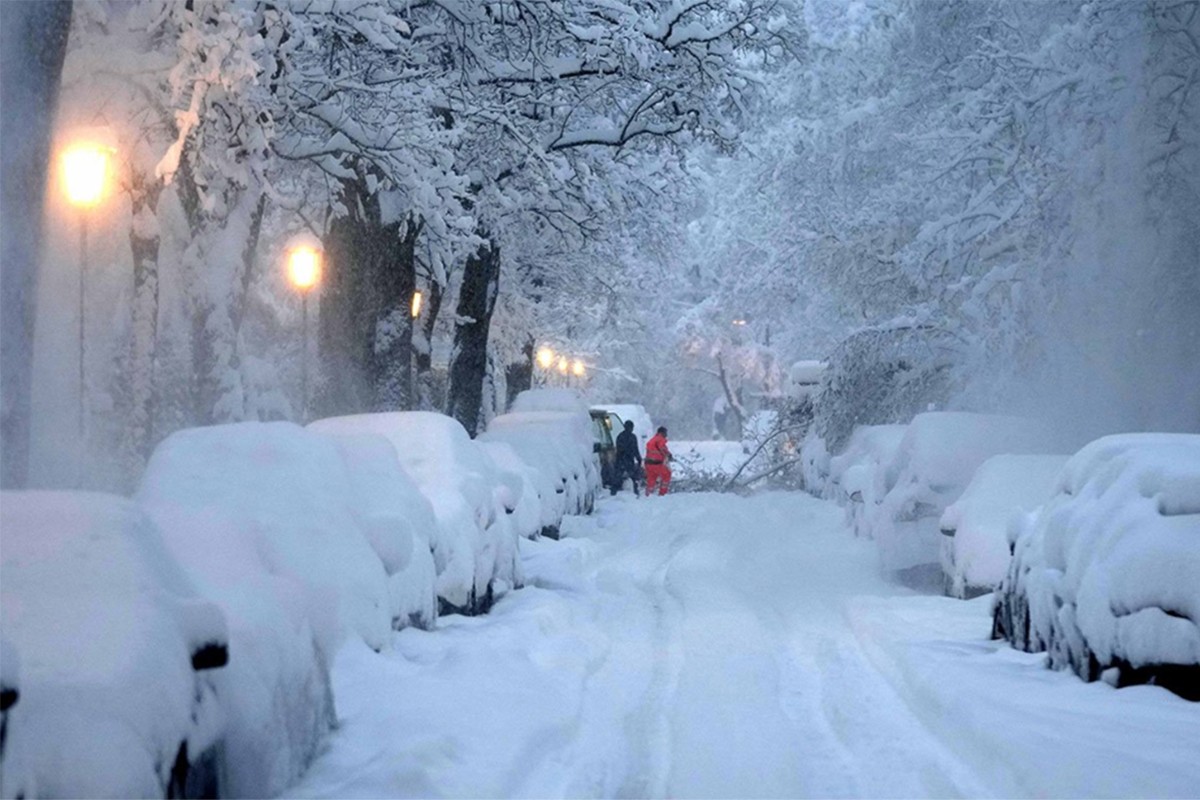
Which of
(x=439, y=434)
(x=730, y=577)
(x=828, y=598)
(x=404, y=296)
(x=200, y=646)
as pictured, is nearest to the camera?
(x=200, y=646)

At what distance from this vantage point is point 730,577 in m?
17.5

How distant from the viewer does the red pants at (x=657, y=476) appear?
121 ft

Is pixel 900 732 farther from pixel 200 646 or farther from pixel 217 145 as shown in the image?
pixel 217 145

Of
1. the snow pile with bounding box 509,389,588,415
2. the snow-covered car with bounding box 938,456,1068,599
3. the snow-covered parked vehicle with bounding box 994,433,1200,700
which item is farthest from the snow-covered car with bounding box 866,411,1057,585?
the snow pile with bounding box 509,389,588,415

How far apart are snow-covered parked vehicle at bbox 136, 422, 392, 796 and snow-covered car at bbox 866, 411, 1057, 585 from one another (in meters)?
7.86

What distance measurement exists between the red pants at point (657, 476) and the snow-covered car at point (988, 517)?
21.5 metres

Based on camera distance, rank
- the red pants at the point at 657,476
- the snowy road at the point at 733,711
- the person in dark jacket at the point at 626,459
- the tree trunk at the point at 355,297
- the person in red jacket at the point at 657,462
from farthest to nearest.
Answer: the person in dark jacket at the point at 626,459 → the red pants at the point at 657,476 → the person in red jacket at the point at 657,462 → the tree trunk at the point at 355,297 → the snowy road at the point at 733,711

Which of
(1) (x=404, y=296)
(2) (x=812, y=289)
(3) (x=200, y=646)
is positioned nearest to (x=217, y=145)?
(1) (x=404, y=296)

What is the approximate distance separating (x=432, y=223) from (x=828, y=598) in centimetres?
616

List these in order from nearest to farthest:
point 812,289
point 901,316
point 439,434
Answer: point 439,434, point 901,316, point 812,289

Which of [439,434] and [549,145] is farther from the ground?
[549,145]

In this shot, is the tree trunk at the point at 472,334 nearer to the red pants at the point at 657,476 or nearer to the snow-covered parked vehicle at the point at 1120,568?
the red pants at the point at 657,476

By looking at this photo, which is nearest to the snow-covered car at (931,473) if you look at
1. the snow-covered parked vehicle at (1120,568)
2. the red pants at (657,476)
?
the snow-covered parked vehicle at (1120,568)

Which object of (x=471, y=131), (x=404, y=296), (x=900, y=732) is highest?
(x=471, y=131)
